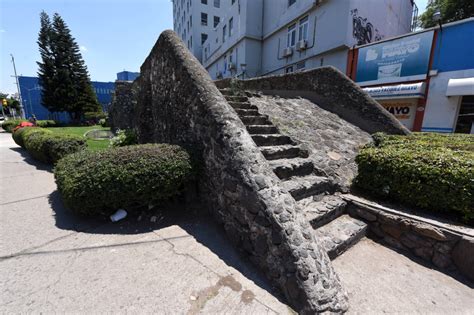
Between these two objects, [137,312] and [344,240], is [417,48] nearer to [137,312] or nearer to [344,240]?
[344,240]

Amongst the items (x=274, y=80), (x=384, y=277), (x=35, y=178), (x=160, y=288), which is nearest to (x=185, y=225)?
(x=160, y=288)

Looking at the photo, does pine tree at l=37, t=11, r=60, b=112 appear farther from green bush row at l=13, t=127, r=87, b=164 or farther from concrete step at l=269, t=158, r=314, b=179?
concrete step at l=269, t=158, r=314, b=179

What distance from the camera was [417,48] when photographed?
10.7 metres

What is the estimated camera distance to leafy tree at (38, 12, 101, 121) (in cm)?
2478

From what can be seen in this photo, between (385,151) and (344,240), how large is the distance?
63.6 inches

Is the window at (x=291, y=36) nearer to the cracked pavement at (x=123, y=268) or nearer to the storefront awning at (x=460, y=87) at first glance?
the storefront awning at (x=460, y=87)

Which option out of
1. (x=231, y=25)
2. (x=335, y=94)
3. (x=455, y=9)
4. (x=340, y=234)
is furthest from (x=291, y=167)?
(x=231, y=25)

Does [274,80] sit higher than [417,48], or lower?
lower

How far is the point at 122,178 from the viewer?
2.89 metres

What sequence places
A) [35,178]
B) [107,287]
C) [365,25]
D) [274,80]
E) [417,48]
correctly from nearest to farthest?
[107,287] < [35,178] < [274,80] < [417,48] < [365,25]

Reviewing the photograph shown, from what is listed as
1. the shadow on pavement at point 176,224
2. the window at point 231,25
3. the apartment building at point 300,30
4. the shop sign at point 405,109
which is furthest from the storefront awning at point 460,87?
the window at point 231,25

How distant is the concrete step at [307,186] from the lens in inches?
127

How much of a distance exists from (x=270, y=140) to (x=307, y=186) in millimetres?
1176

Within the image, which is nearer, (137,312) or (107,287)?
(137,312)
